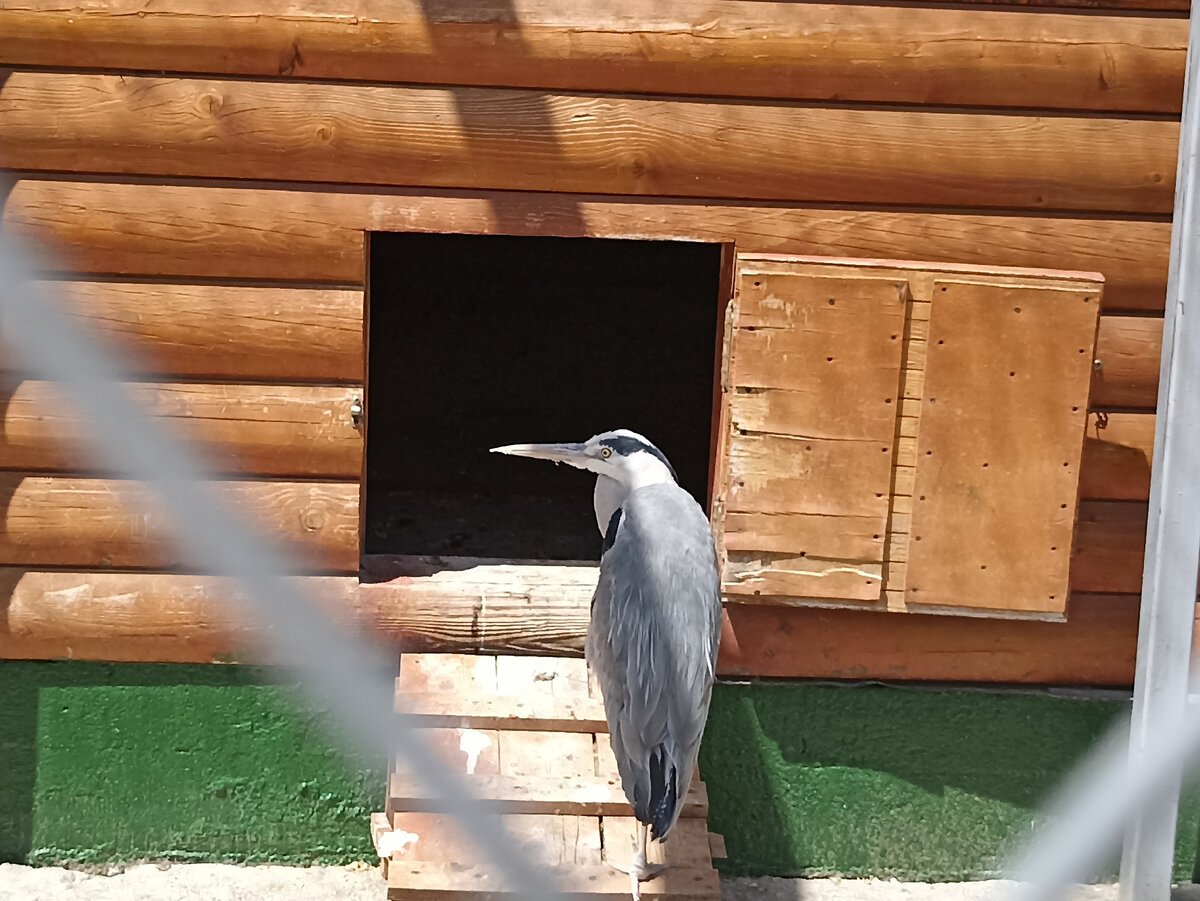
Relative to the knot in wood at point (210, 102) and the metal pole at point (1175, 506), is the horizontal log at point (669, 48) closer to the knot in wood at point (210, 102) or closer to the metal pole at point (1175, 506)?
the knot in wood at point (210, 102)

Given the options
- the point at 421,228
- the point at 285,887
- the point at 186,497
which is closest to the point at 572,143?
the point at 421,228

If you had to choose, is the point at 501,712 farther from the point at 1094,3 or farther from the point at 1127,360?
the point at 1094,3

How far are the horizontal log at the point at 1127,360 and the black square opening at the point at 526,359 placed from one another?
10.5 ft

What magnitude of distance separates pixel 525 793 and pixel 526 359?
21.2 ft

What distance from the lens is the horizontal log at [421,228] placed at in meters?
4.38

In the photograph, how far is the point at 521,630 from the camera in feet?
15.5

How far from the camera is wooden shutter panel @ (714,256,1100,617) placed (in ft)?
14.2

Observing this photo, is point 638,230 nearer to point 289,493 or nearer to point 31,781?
point 289,493

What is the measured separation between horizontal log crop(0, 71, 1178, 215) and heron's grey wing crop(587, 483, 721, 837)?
45.7 inches

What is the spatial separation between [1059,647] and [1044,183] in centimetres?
162

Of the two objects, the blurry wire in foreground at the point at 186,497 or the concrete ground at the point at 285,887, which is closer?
the blurry wire in foreground at the point at 186,497

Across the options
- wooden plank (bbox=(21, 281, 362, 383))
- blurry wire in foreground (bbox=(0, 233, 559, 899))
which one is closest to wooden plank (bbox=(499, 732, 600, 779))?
wooden plank (bbox=(21, 281, 362, 383))

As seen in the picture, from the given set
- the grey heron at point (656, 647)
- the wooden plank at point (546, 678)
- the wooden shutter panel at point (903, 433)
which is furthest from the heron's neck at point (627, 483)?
the wooden plank at point (546, 678)

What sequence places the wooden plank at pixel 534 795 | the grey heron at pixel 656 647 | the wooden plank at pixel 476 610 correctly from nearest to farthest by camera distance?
1. the grey heron at pixel 656 647
2. the wooden plank at pixel 534 795
3. the wooden plank at pixel 476 610
